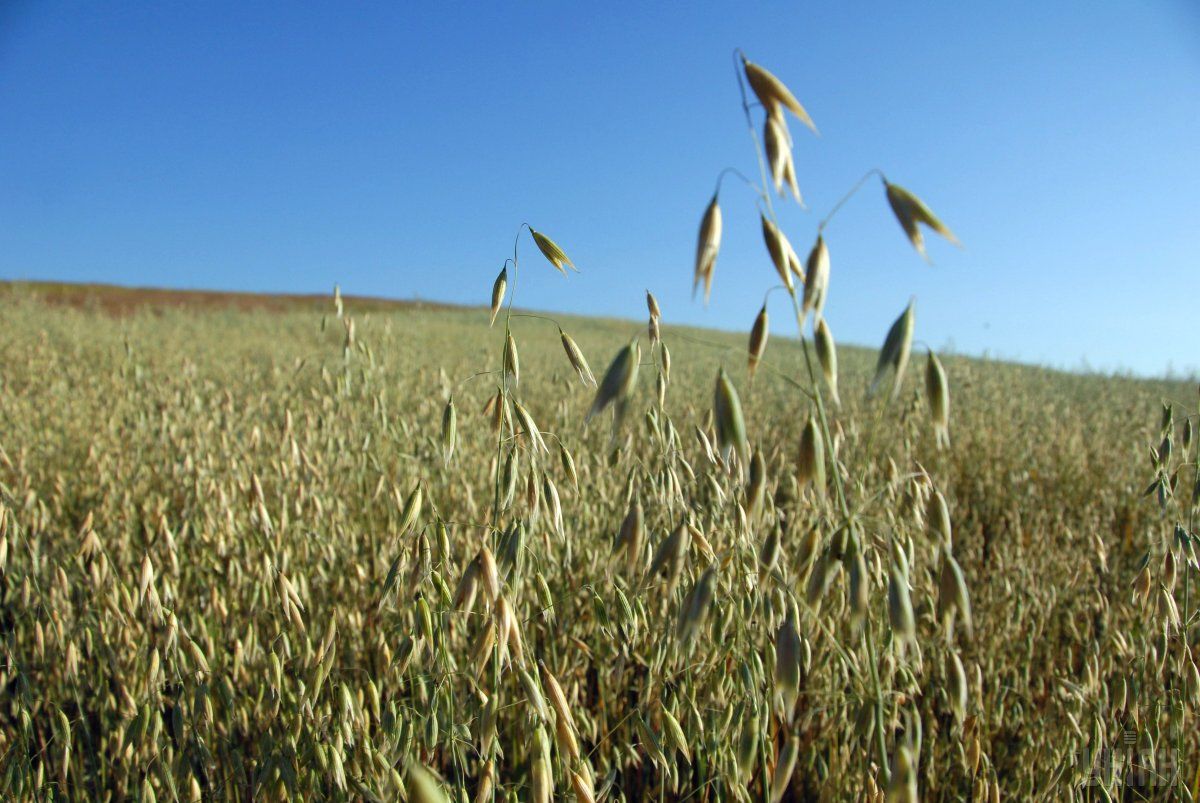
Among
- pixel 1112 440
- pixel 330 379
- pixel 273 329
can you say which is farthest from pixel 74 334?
pixel 1112 440

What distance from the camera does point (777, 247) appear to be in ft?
2.64

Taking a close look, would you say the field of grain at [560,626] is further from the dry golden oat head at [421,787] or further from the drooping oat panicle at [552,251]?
the drooping oat panicle at [552,251]

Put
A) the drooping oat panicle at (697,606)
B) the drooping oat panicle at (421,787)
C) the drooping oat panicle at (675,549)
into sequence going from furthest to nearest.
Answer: the drooping oat panicle at (675,549) < the drooping oat panicle at (697,606) < the drooping oat panicle at (421,787)

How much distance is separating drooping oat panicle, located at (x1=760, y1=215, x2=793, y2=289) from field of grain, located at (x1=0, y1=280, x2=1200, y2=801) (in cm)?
13

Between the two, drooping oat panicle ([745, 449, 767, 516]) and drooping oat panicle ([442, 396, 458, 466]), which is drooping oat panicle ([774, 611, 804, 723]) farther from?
drooping oat panicle ([442, 396, 458, 466])

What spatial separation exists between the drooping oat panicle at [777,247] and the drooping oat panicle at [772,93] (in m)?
0.12

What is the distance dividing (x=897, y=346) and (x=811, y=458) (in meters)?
0.17

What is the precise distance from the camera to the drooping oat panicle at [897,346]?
80cm

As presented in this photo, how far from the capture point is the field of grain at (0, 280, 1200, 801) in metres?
1.04

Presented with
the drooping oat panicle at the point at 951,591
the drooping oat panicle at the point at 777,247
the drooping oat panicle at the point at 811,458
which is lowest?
the drooping oat panicle at the point at 951,591

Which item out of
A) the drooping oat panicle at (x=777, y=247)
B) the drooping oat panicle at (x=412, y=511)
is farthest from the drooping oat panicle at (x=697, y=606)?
the drooping oat panicle at (x=412, y=511)

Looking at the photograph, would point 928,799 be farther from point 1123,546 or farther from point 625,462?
point 1123,546

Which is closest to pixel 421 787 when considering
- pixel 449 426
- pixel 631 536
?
pixel 631 536

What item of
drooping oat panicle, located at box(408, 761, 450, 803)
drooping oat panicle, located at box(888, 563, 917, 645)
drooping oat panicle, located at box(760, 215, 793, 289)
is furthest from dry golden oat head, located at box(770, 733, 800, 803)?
drooping oat panicle, located at box(760, 215, 793, 289)
